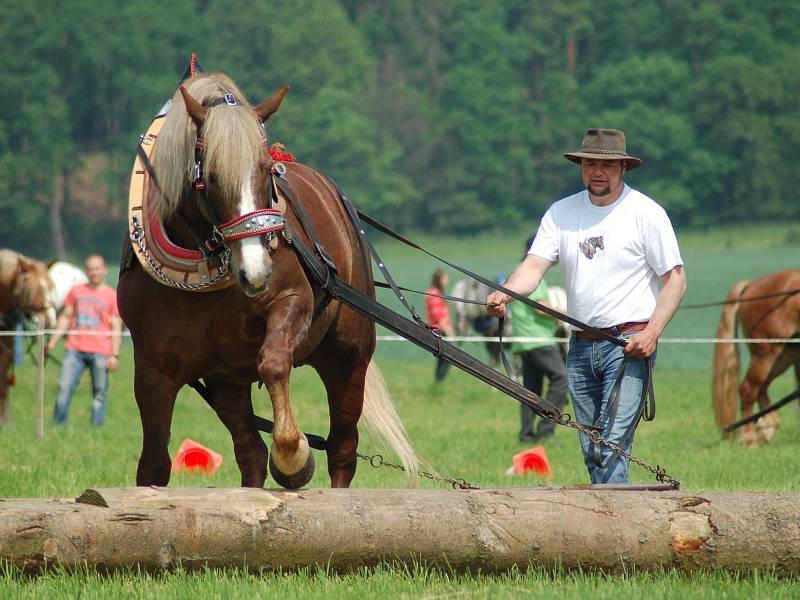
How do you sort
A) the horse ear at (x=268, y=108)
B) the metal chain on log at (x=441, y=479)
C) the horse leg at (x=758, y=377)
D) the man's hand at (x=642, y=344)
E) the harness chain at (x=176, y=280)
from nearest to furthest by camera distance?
the harness chain at (x=176, y=280)
the horse ear at (x=268, y=108)
the metal chain on log at (x=441, y=479)
the man's hand at (x=642, y=344)
the horse leg at (x=758, y=377)

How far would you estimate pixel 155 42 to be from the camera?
272 feet

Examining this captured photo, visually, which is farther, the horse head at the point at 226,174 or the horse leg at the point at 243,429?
the horse leg at the point at 243,429

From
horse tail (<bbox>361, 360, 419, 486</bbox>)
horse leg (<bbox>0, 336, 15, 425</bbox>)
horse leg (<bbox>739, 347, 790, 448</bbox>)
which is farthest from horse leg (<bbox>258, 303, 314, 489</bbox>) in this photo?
horse leg (<bbox>0, 336, 15, 425</bbox>)

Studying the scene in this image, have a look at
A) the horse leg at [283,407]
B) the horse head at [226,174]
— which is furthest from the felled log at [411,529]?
the horse head at [226,174]

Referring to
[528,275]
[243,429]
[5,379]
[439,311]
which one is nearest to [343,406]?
[243,429]

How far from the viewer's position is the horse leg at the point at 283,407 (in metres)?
5.86

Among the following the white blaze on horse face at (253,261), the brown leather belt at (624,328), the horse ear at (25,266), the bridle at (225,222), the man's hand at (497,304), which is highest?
the bridle at (225,222)

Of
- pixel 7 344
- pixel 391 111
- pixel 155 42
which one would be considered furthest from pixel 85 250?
pixel 7 344

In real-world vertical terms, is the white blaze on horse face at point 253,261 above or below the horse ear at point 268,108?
below

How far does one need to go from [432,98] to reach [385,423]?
82.1 meters

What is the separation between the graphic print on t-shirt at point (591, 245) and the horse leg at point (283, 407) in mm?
1695

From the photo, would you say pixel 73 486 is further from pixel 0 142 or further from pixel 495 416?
pixel 0 142

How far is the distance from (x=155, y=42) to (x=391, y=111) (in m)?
14.8

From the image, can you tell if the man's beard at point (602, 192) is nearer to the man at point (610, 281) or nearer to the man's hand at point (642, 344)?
the man at point (610, 281)
